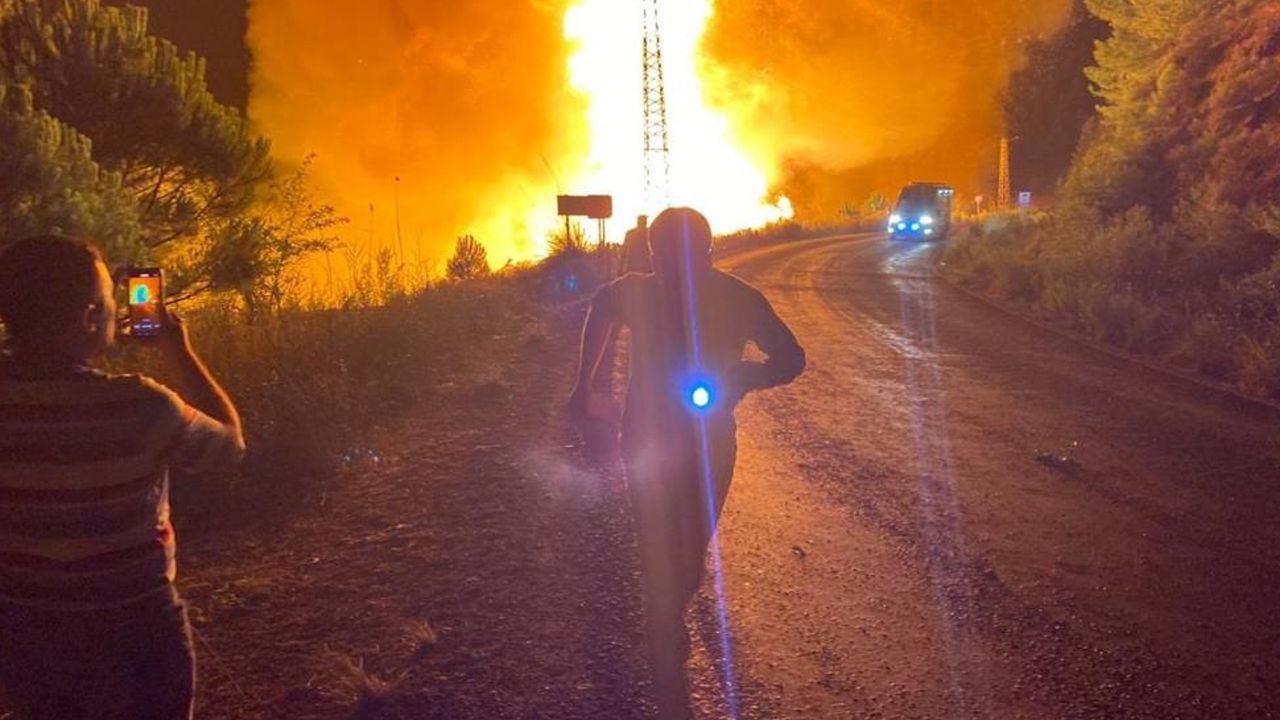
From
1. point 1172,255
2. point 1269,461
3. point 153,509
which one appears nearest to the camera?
point 153,509

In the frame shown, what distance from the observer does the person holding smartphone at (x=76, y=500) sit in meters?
1.82

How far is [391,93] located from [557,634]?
6268 centimetres

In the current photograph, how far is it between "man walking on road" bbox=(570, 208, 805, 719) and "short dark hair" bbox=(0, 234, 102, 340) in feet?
6.22

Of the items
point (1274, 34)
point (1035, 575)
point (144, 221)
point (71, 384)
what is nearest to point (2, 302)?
point (71, 384)

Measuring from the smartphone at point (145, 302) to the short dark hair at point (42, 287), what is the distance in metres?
0.39

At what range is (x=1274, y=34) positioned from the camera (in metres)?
15.5

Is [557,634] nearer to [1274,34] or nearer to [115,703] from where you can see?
[115,703]

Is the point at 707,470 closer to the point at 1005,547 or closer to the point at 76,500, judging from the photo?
the point at 1005,547

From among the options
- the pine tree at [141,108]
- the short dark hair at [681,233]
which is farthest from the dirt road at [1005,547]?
the pine tree at [141,108]

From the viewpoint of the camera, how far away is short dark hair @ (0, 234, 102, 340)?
6.06ft

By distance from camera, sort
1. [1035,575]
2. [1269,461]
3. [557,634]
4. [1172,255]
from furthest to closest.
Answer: [1172,255] → [1269,461] → [1035,575] → [557,634]

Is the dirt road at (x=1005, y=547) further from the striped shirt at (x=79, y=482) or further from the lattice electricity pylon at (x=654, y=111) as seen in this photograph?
the lattice electricity pylon at (x=654, y=111)

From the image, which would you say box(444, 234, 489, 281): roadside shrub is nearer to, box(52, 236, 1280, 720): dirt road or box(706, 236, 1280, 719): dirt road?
box(706, 236, 1280, 719): dirt road

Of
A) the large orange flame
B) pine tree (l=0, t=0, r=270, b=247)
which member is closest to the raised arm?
pine tree (l=0, t=0, r=270, b=247)
